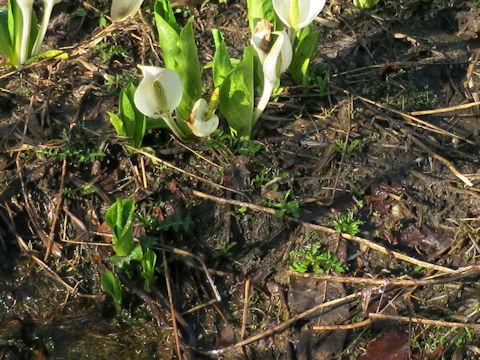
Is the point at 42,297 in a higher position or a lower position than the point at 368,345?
higher

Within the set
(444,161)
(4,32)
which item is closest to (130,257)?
(4,32)

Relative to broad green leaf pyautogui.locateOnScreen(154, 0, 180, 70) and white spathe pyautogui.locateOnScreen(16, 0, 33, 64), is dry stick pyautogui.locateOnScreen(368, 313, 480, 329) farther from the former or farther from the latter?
white spathe pyautogui.locateOnScreen(16, 0, 33, 64)

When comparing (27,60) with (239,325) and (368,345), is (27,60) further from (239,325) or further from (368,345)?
(368,345)

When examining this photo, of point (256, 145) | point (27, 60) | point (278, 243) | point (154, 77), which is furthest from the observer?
point (27, 60)

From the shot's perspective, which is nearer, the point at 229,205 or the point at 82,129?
the point at 229,205

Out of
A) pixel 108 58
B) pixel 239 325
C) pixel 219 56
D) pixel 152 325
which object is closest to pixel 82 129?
pixel 108 58

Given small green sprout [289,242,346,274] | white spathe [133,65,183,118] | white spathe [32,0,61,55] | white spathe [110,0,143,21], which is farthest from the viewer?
white spathe [32,0,61,55]

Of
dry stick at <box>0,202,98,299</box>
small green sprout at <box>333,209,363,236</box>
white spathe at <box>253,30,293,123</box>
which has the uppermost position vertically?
white spathe at <box>253,30,293,123</box>

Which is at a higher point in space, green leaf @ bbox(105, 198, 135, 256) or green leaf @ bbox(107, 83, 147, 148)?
green leaf @ bbox(107, 83, 147, 148)

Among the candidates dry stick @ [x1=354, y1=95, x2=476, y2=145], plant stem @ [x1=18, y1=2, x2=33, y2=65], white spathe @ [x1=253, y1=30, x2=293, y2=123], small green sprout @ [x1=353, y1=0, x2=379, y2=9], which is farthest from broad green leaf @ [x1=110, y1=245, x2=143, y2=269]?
small green sprout @ [x1=353, y1=0, x2=379, y2=9]
